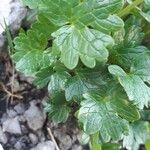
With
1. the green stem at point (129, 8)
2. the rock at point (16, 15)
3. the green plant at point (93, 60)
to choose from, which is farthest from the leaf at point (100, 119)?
the rock at point (16, 15)

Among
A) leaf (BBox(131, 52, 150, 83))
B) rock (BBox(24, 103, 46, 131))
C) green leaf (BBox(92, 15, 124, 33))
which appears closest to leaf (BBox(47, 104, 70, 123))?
rock (BBox(24, 103, 46, 131))

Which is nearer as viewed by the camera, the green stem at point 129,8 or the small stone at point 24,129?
the green stem at point 129,8

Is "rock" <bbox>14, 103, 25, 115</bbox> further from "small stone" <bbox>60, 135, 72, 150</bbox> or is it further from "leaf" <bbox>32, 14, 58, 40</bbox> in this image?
"leaf" <bbox>32, 14, 58, 40</bbox>

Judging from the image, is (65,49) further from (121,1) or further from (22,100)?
(22,100)

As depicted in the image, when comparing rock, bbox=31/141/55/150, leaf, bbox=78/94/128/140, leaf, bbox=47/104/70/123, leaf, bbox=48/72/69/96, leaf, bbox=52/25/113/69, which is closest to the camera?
leaf, bbox=52/25/113/69

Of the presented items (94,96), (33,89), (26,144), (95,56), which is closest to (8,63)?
(33,89)

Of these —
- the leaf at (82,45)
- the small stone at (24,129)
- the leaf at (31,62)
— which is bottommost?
the small stone at (24,129)

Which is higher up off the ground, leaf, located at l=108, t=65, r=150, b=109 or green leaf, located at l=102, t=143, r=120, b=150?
leaf, located at l=108, t=65, r=150, b=109

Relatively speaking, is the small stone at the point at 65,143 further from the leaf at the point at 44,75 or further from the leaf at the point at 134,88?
the leaf at the point at 134,88
